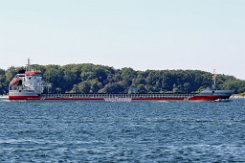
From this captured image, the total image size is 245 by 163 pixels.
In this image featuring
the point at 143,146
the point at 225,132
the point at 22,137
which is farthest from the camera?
the point at 225,132

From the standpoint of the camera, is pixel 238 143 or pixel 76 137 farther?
pixel 76 137

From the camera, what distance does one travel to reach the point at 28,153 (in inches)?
2692

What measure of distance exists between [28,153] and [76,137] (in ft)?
59.9

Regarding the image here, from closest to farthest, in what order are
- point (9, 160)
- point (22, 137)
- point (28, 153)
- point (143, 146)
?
1. point (9, 160)
2. point (28, 153)
3. point (143, 146)
4. point (22, 137)

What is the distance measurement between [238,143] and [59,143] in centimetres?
1932

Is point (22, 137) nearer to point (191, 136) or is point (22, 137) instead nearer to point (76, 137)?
point (76, 137)

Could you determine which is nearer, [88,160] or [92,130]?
[88,160]

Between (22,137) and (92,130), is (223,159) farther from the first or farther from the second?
(92,130)

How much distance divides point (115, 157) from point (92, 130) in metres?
33.5

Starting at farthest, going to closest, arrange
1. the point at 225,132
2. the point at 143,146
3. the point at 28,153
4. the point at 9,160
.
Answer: the point at 225,132, the point at 143,146, the point at 28,153, the point at 9,160

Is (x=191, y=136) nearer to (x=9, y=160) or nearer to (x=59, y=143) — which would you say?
(x=59, y=143)

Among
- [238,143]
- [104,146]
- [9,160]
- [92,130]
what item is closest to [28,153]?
[9,160]

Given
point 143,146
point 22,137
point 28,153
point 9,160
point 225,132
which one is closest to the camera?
point 9,160

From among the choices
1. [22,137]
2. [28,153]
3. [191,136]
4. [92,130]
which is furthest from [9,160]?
[92,130]
